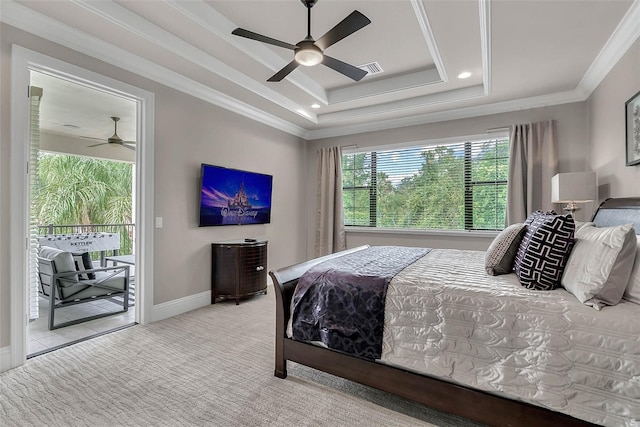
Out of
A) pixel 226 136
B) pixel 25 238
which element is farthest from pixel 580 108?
pixel 25 238

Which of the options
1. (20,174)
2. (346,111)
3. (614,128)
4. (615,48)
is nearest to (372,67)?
(346,111)

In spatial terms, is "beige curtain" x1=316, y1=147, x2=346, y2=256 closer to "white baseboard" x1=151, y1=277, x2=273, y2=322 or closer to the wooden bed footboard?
"white baseboard" x1=151, y1=277, x2=273, y2=322

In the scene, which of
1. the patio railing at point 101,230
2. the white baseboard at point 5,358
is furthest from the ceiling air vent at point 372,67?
the patio railing at point 101,230

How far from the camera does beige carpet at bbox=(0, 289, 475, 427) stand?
174 cm

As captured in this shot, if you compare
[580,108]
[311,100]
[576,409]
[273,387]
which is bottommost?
[273,387]

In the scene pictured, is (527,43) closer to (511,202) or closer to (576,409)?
(511,202)

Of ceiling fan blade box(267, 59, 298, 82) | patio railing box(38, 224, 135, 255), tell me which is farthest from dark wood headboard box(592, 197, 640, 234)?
patio railing box(38, 224, 135, 255)

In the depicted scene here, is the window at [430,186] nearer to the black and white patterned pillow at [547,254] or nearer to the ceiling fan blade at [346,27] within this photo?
the black and white patterned pillow at [547,254]

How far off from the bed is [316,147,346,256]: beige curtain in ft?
10.7

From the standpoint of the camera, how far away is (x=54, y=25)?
243 centimetres

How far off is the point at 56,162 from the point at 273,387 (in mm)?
7345

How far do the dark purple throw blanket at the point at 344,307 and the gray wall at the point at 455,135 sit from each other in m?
2.72

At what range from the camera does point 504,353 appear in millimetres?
1503

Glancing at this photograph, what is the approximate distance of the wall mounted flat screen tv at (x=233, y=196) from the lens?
3.79 meters
